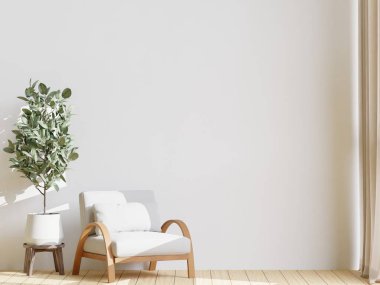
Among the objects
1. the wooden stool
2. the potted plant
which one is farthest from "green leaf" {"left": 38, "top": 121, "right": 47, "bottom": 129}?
the wooden stool

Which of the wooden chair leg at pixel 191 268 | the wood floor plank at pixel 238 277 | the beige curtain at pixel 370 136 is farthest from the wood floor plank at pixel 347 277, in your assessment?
the wooden chair leg at pixel 191 268

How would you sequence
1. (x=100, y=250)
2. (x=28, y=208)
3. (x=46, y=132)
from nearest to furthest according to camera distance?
(x=100, y=250) < (x=46, y=132) < (x=28, y=208)

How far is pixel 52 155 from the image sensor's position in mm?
6668

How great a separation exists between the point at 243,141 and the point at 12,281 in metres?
2.60

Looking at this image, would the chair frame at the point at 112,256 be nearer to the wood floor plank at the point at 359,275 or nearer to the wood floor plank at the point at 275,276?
the wood floor plank at the point at 275,276

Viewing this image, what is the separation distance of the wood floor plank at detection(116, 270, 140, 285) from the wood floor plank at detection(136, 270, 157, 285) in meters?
0.04

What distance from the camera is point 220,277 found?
→ 6.62 meters

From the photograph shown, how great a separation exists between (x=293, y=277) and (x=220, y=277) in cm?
68

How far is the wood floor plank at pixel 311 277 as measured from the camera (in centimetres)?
633

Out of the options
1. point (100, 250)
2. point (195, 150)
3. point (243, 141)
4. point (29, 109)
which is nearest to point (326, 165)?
point (243, 141)

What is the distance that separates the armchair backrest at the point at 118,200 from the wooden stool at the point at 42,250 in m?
0.34

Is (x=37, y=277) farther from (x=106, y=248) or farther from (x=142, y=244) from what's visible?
(x=142, y=244)

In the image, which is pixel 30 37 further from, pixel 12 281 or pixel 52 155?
pixel 12 281

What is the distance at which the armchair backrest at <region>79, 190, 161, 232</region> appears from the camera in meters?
6.73
